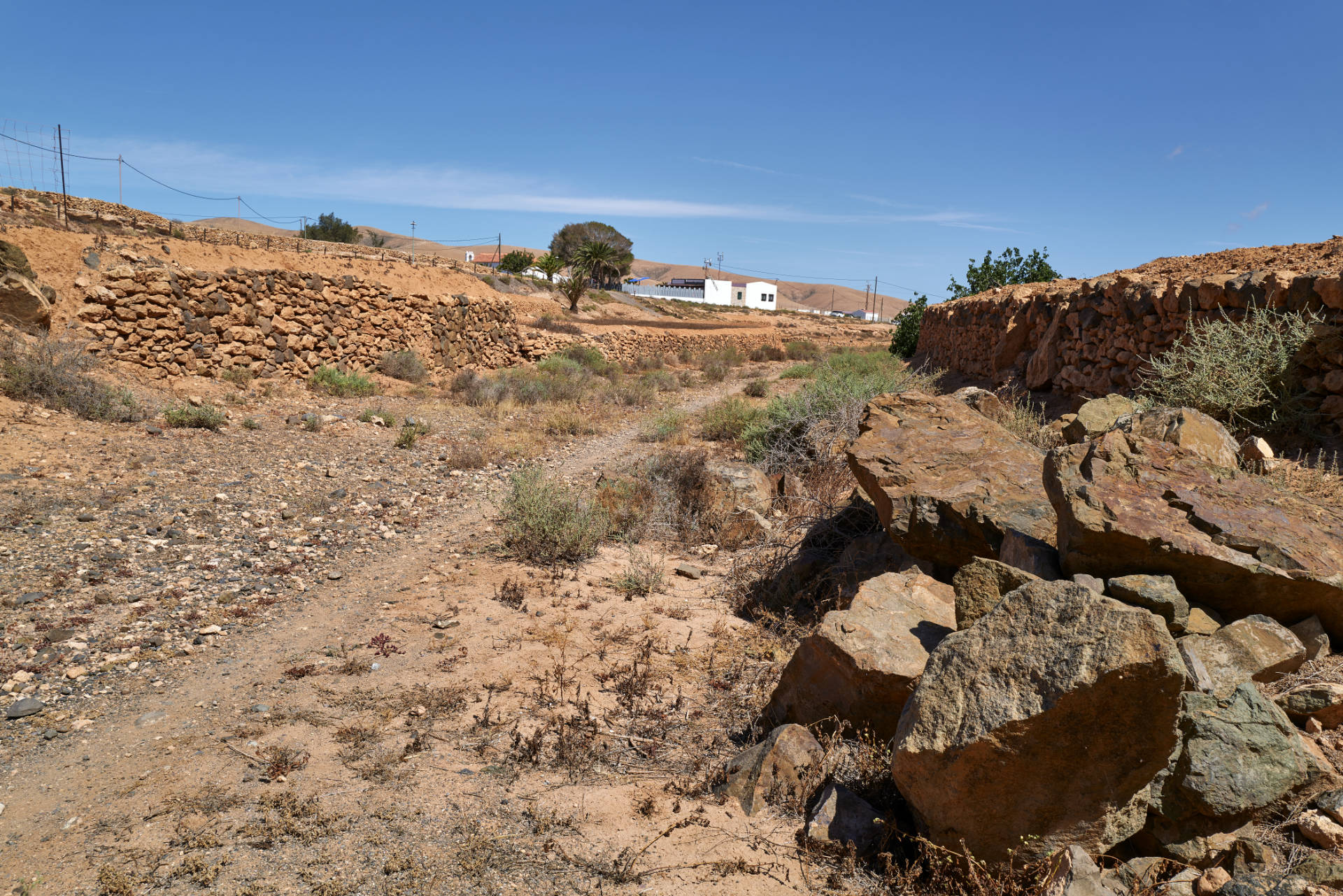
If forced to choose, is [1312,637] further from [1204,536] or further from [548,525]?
[548,525]

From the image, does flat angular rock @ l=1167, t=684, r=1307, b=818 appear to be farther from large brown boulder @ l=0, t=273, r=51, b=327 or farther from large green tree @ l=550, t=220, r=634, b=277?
large green tree @ l=550, t=220, r=634, b=277

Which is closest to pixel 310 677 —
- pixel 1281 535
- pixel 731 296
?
pixel 1281 535

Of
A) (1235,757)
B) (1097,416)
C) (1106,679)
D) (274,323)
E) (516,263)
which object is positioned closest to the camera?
(1106,679)

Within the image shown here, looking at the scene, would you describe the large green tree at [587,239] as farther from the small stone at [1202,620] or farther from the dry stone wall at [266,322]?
the small stone at [1202,620]

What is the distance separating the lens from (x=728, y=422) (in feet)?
38.2

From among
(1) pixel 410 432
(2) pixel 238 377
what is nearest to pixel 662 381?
(1) pixel 410 432

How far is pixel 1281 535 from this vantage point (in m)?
3.09

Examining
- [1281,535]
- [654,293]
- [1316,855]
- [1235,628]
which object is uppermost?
[654,293]

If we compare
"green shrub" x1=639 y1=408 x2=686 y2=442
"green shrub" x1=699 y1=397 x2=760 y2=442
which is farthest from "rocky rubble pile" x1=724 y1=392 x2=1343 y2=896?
"green shrub" x1=639 y1=408 x2=686 y2=442

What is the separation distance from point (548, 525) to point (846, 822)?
428 cm

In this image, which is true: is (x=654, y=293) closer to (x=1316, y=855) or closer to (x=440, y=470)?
(x=440, y=470)

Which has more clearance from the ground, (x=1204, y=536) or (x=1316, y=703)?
(x=1204, y=536)

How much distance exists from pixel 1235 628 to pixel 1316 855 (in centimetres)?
92

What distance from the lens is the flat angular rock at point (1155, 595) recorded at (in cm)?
287
